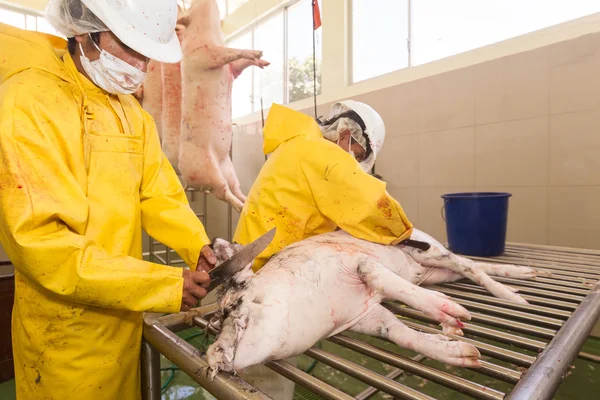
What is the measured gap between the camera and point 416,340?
97cm

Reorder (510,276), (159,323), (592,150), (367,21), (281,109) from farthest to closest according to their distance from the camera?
(367,21) < (592,150) < (281,109) < (510,276) < (159,323)

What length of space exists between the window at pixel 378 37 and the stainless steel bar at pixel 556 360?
272cm

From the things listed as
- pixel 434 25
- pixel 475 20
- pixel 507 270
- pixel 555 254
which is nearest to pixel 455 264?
pixel 507 270

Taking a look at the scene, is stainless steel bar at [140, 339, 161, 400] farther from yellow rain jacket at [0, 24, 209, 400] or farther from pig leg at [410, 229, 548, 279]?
pig leg at [410, 229, 548, 279]

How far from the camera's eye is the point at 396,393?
2.18 ft

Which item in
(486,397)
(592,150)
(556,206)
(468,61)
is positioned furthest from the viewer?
(468,61)

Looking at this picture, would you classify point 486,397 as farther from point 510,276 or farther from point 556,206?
point 556,206

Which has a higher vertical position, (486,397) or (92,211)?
(92,211)

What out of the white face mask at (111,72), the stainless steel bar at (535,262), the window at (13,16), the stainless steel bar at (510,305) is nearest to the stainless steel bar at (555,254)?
the stainless steel bar at (535,262)

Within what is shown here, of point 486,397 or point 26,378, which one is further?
point 26,378

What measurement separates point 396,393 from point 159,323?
0.66 meters

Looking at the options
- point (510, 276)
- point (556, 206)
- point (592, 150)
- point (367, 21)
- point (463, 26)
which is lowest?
point (510, 276)

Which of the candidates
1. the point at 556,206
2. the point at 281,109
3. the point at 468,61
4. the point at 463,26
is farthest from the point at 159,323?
the point at 463,26

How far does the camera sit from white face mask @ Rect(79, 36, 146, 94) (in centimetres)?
101
